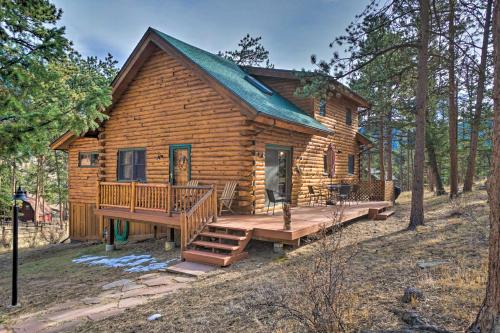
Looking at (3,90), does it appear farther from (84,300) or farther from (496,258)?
(496,258)

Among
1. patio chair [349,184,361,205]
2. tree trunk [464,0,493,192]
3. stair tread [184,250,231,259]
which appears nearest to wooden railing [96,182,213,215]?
stair tread [184,250,231,259]

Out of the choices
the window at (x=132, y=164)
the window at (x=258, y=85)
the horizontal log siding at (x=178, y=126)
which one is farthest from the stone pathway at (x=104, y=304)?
the window at (x=258, y=85)

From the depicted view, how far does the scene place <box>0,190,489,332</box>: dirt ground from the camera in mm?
3836

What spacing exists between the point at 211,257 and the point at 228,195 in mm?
2804

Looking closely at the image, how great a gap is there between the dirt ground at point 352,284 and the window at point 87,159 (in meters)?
6.00

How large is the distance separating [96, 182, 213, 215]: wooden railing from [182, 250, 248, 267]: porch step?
1.22 metres

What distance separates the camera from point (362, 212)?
35.9 ft

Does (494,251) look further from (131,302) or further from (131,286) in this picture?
(131,286)

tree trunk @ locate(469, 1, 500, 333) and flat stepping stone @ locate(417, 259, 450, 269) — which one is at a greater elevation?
tree trunk @ locate(469, 1, 500, 333)

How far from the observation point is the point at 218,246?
712cm

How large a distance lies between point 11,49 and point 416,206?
10223mm

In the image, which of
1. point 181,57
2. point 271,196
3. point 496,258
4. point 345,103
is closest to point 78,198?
point 181,57

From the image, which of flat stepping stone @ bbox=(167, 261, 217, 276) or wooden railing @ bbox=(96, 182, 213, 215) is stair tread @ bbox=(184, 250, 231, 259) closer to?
flat stepping stone @ bbox=(167, 261, 217, 276)

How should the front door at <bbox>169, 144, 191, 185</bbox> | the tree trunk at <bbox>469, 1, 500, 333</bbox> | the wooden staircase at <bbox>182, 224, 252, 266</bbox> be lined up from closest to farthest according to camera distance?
the tree trunk at <bbox>469, 1, 500, 333</bbox>, the wooden staircase at <bbox>182, 224, 252, 266</bbox>, the front door at <bbox>169, 144, 191, 185</bbox>
